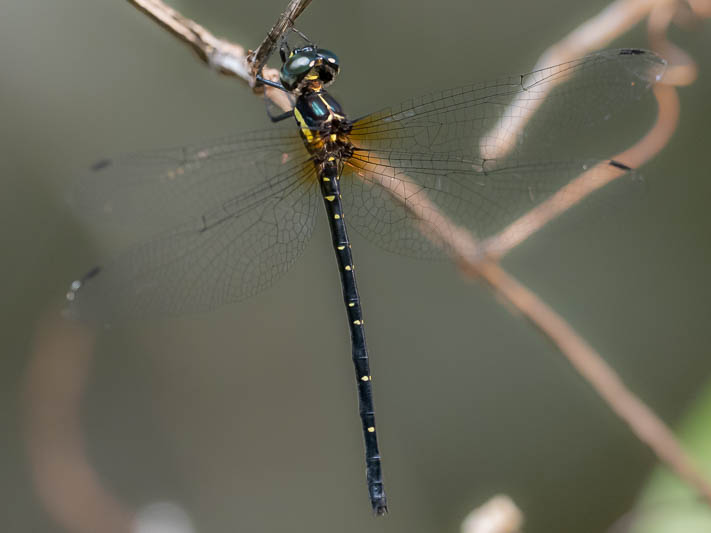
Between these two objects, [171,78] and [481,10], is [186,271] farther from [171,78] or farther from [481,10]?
[481,10]

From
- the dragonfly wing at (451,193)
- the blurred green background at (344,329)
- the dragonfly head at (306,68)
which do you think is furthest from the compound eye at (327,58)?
the blurred green background at (344,329)

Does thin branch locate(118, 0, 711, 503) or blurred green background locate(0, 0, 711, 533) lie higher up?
blurred green background locate(0, 0, 711, 533)

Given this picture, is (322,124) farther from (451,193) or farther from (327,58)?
(451,193)

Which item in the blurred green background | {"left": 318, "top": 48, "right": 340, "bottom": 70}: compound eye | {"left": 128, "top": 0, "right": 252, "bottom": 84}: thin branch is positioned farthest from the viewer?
the blurred green background

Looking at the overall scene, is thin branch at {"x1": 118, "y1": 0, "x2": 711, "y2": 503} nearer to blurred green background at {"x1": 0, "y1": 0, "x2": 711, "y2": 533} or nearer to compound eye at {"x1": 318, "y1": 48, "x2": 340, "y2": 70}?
compound eye at {"x1": 318, "y1": 48, "x2": 340, "y2": 70}

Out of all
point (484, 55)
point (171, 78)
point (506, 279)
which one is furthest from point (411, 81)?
point (506, 279)

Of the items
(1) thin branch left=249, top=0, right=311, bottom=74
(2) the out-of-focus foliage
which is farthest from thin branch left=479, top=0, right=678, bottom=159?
(2) the out-of-focus foliage

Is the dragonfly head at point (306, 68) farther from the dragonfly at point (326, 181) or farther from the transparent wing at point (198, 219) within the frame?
the transparent wing at point (198, 219)
